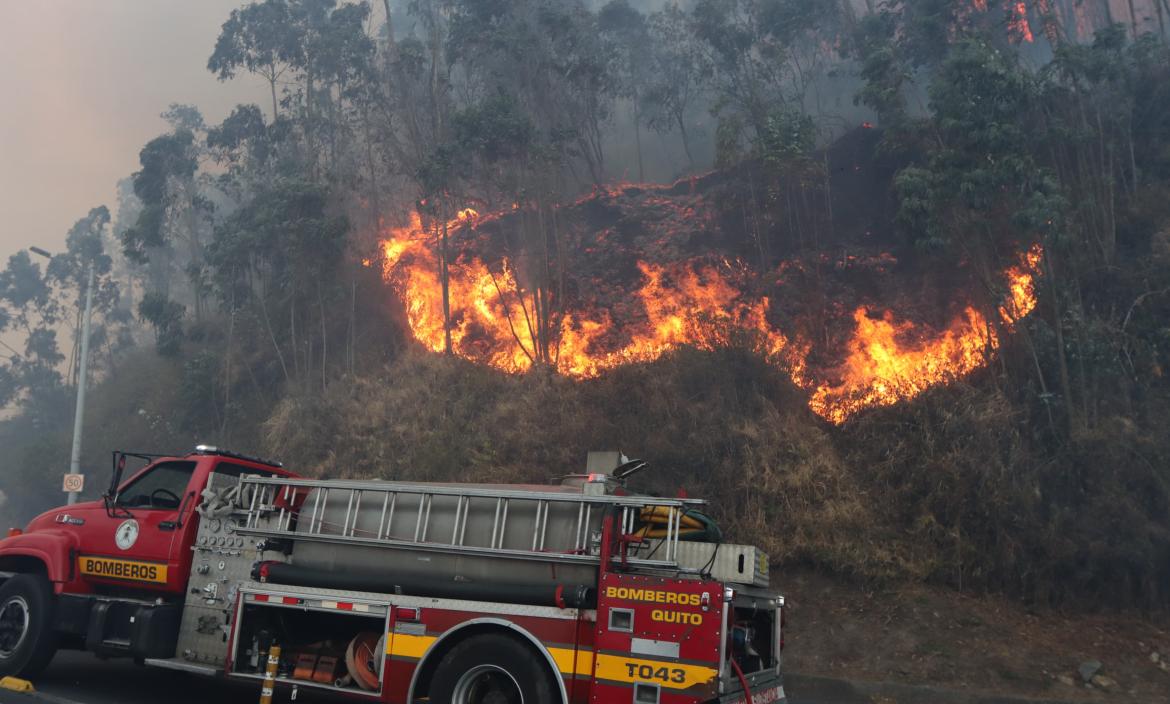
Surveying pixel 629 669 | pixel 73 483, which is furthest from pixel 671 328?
pixel 629 669

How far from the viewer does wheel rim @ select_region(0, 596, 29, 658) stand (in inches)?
368

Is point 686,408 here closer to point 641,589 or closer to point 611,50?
point 641,589

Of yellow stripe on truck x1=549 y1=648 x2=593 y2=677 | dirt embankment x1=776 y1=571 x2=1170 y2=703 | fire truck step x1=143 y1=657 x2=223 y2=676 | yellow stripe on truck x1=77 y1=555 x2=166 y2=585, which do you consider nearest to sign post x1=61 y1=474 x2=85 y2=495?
yellow stripe on truck x1=77 y1=555 x2=166 y2=585

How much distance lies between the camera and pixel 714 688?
6.25m

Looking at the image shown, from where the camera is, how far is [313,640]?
27.2 feet

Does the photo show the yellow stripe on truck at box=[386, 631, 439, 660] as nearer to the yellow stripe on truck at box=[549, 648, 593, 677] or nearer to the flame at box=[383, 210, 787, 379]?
the yellow stripe on truck at box=[549, 648, 593, 677]

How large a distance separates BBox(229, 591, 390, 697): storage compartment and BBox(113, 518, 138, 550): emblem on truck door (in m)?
2.17

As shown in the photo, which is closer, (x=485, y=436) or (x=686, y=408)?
(x=686, y=408)

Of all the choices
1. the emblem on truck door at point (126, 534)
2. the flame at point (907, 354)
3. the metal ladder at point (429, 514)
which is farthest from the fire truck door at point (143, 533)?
the flame at point (907, 354)

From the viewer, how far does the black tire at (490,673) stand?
21.9 feet

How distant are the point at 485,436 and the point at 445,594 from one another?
14.5 m

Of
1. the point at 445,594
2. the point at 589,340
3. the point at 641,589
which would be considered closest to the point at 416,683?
the point at 445,594

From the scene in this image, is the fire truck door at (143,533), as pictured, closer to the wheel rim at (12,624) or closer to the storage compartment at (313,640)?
the wheel rim at (12,624)

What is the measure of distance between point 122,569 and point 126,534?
400 millimetres
